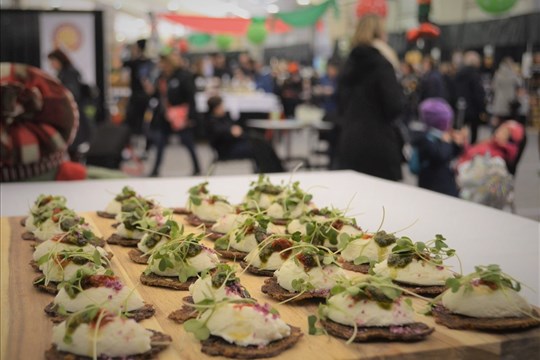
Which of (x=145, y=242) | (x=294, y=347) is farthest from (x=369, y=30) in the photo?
(x=294, y=347)

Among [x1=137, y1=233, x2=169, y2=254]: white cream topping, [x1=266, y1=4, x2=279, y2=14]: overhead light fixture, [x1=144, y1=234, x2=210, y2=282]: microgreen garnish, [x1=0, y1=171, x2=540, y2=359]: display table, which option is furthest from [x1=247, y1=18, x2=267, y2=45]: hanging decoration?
[x1=144, y1=234, x2=210, y2=282]: microgreen garnish

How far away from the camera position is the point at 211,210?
2725mm

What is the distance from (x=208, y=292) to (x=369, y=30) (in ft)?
11.3

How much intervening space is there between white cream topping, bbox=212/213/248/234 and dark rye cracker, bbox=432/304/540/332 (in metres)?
0.93

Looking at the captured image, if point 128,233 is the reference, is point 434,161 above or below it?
below

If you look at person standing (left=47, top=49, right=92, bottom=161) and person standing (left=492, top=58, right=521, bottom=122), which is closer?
person standing (left=47, top=49, right=92, bottom=161)

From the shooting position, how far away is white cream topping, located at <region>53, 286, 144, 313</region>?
166cm

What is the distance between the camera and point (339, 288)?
1.62 m

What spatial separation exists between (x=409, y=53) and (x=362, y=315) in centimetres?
1702

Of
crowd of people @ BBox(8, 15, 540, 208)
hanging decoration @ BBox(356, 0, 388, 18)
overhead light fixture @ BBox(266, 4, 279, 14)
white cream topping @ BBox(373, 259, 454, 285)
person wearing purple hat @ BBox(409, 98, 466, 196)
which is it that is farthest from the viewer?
overhead light fixture @ BBox(266, 4, 279, 14)

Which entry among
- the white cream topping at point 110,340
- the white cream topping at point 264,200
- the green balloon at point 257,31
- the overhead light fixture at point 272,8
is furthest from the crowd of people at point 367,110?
the overhead light fixture at point 272,8

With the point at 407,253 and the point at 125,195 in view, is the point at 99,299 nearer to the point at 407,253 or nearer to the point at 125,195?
the point at 407,253

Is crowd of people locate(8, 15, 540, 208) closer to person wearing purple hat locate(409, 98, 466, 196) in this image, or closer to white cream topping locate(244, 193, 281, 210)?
person wearing purple hat locate(409, 98, 466, 196)

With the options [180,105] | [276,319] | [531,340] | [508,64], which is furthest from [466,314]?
[508,64]
